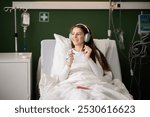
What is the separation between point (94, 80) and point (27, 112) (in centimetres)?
84

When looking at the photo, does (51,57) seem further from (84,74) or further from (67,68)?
(84,74)

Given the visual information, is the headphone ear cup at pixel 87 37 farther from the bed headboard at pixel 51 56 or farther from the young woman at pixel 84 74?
the bed headboard at pixel 51 56

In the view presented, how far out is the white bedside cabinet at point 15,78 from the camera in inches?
108

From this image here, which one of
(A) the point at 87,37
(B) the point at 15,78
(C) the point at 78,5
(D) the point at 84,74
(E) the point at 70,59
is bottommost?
(B) the point at 15,78

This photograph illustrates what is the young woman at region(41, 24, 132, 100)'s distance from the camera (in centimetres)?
219

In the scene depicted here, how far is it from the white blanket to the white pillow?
12 cm

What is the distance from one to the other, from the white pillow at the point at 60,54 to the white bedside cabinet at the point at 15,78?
24 centimetres

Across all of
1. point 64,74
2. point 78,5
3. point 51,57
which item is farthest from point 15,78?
point 78,5

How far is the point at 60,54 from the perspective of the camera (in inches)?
109

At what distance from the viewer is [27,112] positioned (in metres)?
1.72

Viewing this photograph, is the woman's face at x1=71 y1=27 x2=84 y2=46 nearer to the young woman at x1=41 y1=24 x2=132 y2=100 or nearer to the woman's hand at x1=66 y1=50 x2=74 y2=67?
the young woman at x1=41 y1=24 x2=132 y2=100

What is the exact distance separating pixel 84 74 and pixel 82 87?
1.00 ft

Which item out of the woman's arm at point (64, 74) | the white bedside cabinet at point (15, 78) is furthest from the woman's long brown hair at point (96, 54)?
the white bedside cabinet at point (15, 78)

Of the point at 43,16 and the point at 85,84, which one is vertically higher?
the point at 43,16
